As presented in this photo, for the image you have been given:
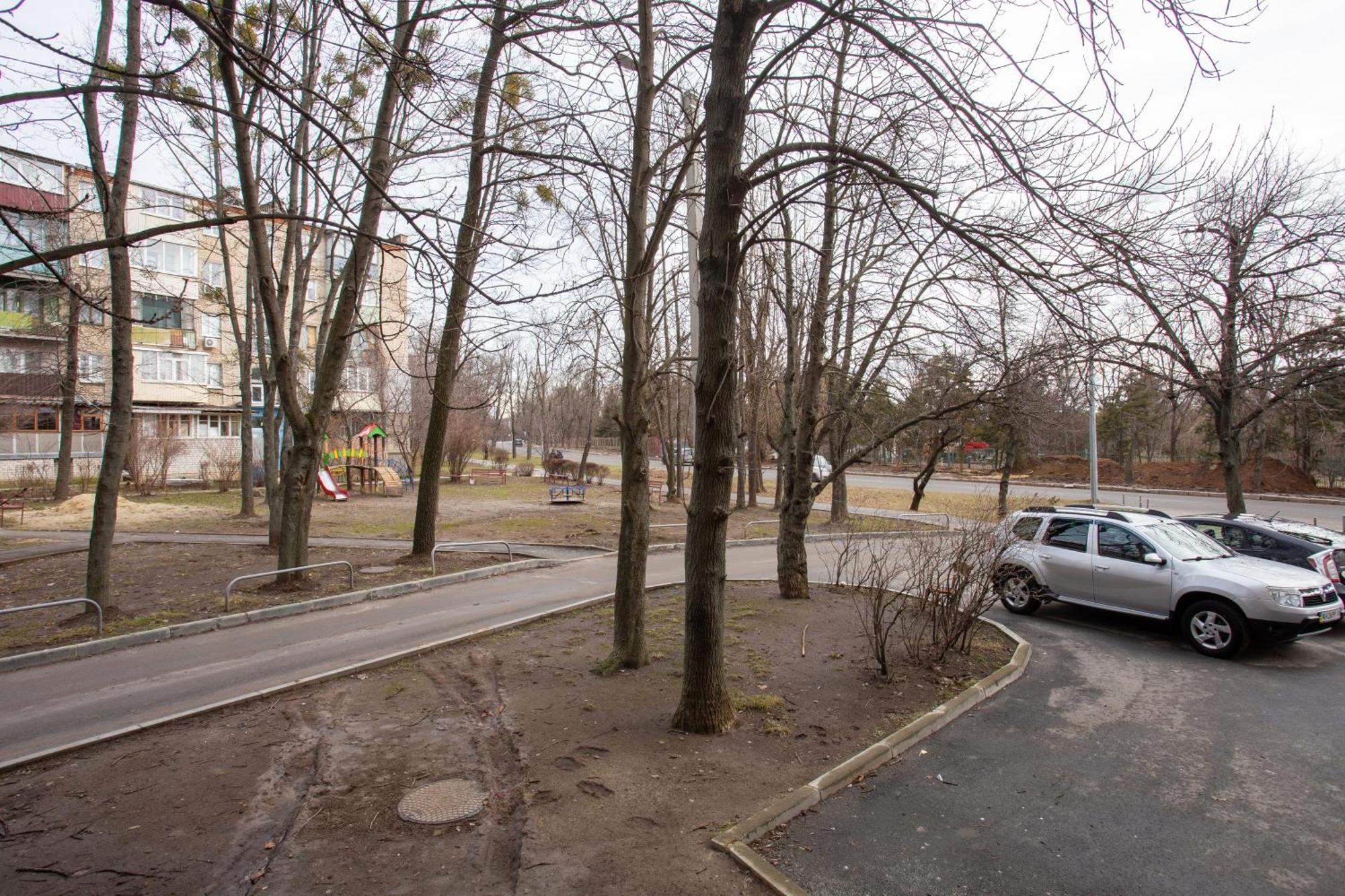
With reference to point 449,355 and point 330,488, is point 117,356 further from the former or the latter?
point 330,488

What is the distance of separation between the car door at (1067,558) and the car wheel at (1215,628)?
1.42 m

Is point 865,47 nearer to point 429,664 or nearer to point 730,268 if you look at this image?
point 730,268

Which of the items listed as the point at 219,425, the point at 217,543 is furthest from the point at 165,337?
the point at 217,543

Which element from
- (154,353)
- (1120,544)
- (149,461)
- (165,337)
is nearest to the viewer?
(1120,544)

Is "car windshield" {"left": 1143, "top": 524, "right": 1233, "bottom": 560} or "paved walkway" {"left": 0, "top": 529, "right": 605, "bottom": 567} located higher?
"car windshield" {"left": 1143, "top": 524, "right": 1233, "bottom": 560}

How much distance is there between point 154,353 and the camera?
3866 centimetres

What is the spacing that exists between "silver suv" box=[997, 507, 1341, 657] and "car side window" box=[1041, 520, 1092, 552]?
13mm

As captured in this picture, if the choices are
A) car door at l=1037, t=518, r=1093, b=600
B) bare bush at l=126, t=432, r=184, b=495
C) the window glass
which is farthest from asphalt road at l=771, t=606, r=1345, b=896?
bare bush at l=126, t=432, r=184, b=495

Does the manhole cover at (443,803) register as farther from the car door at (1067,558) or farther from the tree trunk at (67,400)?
the tree trunk at (67,400)

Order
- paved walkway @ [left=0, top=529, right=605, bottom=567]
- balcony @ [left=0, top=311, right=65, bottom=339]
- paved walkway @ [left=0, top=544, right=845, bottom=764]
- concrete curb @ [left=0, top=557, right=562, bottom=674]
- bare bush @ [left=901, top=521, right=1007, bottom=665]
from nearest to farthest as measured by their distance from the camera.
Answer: paved walkway @ [left=0, top=544, right=845, bottom=764] → bare bush @ [left=901, top=521, right=1007, bottom=665] → concrete curb @ [left=0, top=557, right=562, bottom=674] → paved walkway @ [left=0, top=529, right=605, bottom=567] → balcony @ [left=0, top=311, right=65, bottom=339]

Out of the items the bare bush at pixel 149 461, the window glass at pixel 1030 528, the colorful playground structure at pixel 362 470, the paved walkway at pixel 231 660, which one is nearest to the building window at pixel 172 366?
the bare bush at pixel 149 461

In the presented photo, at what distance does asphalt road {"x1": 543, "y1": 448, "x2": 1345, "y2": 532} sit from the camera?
2599 cm

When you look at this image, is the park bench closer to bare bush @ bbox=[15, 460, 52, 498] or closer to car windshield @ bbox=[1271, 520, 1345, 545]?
bare bush @ bbox=[15, 460, 52, 498]

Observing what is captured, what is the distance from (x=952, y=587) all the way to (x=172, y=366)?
148 feet
